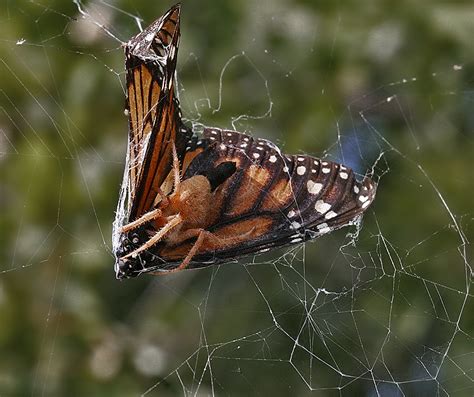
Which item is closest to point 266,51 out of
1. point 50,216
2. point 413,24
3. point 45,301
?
point 413,24

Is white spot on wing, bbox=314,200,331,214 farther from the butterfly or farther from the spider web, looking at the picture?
the spider web

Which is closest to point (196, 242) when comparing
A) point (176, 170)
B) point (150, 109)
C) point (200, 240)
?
point (200, 240)

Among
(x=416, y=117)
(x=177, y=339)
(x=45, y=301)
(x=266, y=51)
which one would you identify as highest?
(x=266, y=51)

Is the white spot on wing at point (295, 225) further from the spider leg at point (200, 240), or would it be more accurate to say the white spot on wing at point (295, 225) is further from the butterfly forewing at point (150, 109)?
the butterfly forewing at point (150, 109)

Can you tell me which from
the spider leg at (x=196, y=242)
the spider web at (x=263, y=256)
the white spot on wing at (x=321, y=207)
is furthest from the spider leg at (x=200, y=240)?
the spider web at (x=263, y=256)

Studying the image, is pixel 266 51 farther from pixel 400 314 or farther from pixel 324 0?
pixel 400 314

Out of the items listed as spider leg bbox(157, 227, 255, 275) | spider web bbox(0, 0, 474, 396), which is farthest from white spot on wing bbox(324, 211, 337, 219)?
spider web bbox(0, 0, 474, 396)

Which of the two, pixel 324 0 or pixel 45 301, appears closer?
pixel 45 301
